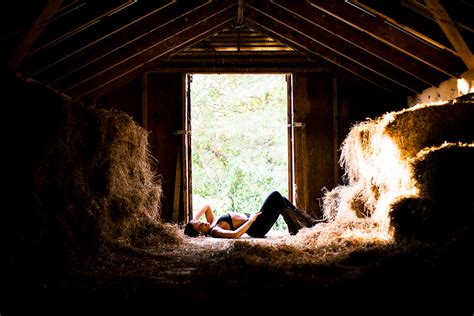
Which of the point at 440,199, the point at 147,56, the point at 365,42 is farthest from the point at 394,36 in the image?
the point at 147,56

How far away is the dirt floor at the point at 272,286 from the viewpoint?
2629mm

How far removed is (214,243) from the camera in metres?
5.80

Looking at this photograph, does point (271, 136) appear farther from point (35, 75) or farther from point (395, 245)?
point (395, 245)

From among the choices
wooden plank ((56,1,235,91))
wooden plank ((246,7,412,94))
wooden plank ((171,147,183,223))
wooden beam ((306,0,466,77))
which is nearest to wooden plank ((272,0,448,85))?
wooden beam ((306,0,466,77))

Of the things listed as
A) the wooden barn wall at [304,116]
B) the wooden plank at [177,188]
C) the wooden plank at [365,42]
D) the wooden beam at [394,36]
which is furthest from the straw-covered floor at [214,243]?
the wooden barn wall at [304,116]

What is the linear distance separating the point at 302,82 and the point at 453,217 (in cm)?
470

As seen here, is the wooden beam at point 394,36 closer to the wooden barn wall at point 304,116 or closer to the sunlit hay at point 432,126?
the sunlit hay at point 432,126

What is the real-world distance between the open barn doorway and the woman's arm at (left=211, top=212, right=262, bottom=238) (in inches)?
222

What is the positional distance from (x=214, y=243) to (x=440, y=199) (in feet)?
9.85

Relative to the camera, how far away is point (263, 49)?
25.3 ft

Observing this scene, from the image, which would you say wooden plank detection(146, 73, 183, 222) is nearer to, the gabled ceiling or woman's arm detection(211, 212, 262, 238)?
the gabled ceiling

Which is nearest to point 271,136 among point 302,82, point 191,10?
point 302,82

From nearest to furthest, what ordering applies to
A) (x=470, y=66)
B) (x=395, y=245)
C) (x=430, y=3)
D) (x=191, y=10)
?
(x=395, y=245)
(x=430, y=3)
(x=470, y=66)
(x=191, y=10)

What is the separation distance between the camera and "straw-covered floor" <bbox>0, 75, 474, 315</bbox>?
278 cm
